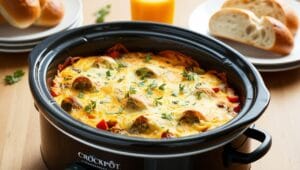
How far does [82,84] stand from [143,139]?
380 millimetres

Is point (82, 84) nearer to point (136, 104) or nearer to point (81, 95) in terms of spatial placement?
point (81, 95)

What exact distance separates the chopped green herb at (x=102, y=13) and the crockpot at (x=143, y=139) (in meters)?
0.51

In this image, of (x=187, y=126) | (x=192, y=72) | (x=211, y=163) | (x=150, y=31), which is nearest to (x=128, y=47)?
(x=150, y=31)

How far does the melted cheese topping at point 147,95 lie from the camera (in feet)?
4.33

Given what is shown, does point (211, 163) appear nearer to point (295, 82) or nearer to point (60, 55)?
point (60, 55)

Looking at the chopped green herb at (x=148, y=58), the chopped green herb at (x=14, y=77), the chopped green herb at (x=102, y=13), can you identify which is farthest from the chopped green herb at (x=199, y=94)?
the chopped green herb at (x=102, y=13)

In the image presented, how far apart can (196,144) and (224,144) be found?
86 mm

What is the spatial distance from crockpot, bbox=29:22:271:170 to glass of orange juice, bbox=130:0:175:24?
0.47 m

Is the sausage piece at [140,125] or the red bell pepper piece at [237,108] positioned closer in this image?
the sausage piece at [140,125]

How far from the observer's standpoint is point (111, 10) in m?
2.20

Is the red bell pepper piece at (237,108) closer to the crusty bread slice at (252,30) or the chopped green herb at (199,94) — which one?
the chopped green herb at (199,94)

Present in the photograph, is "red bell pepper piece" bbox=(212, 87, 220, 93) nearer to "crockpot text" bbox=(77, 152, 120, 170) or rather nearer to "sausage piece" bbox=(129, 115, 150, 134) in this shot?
"sausage piece" bbox=(129, 115, 150, 134)

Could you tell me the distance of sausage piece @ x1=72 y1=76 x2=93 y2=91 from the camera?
4.74 feet

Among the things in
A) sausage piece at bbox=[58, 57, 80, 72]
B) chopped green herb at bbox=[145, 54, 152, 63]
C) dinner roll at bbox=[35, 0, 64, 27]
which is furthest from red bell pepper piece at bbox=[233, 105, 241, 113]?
dinner roll at bbox=[35, 0, 64, 27]
